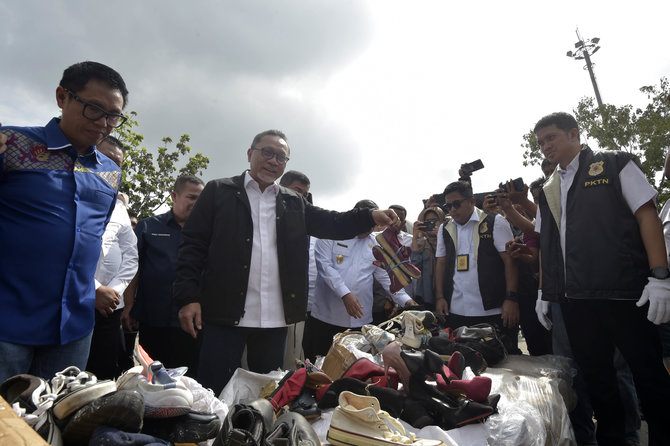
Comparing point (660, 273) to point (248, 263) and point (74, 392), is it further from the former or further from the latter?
point (74, 392)

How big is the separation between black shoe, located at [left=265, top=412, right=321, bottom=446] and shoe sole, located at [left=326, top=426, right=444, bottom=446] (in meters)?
0.13

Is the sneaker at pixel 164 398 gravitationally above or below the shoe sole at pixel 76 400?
below

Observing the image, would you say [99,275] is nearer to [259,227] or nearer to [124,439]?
[259,227]

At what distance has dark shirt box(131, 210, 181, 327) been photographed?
3.34m

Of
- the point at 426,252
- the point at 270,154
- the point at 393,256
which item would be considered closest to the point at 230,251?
the point at 270,154

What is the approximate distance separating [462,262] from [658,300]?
6.07 feet

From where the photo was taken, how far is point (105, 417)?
3.61ft

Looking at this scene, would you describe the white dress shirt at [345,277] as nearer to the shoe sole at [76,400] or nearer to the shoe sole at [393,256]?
the shoe sole at [393,256]

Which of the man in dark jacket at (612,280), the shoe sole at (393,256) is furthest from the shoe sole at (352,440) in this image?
the shoe sole at (393,256)

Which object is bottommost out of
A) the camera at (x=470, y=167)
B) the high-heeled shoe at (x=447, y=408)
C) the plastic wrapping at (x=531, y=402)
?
the plastic wrapping at (x=531, y=402)

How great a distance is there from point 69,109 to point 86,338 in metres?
1.14

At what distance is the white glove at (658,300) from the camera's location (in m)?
2.03

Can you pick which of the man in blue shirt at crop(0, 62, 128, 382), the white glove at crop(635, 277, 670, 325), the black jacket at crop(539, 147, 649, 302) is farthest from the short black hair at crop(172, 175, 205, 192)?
the white glove at crop(635, 277, 670, 325)

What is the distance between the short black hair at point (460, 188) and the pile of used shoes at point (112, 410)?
11.0ft
